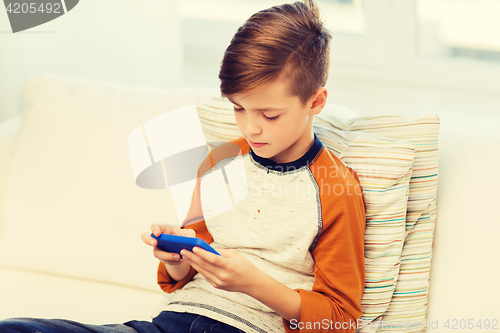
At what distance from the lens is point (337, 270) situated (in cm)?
95

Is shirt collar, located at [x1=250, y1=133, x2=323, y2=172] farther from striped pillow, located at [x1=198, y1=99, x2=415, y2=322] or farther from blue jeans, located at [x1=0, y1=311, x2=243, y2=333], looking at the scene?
blue jeans, located at [x1=0, y1=311, x2=243, y2=333]

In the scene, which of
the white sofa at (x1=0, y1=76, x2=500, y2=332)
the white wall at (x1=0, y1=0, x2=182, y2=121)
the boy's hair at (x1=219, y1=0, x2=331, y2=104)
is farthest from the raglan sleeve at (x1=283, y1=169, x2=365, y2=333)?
the white wall at (x1=0, y1=0, x2=182, y2=121)

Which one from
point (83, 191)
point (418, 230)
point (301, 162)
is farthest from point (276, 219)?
point (83, 191)

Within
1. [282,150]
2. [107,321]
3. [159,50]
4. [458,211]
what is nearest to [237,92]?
[282,150]

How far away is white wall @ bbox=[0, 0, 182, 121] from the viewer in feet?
6.25

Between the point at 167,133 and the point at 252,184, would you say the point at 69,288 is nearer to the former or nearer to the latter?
the point at 167,133

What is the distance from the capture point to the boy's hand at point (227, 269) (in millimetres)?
837

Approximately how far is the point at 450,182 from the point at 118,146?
0.87m

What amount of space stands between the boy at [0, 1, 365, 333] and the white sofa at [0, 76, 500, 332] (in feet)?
0.95

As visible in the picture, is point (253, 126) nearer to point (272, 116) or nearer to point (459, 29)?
point (272, 116)

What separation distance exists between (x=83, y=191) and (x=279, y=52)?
76 centimetres

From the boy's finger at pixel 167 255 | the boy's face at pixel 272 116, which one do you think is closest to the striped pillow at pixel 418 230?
the boy's face at pixel 272 116

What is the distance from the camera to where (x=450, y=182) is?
113cm

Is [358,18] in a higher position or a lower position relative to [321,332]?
higher
